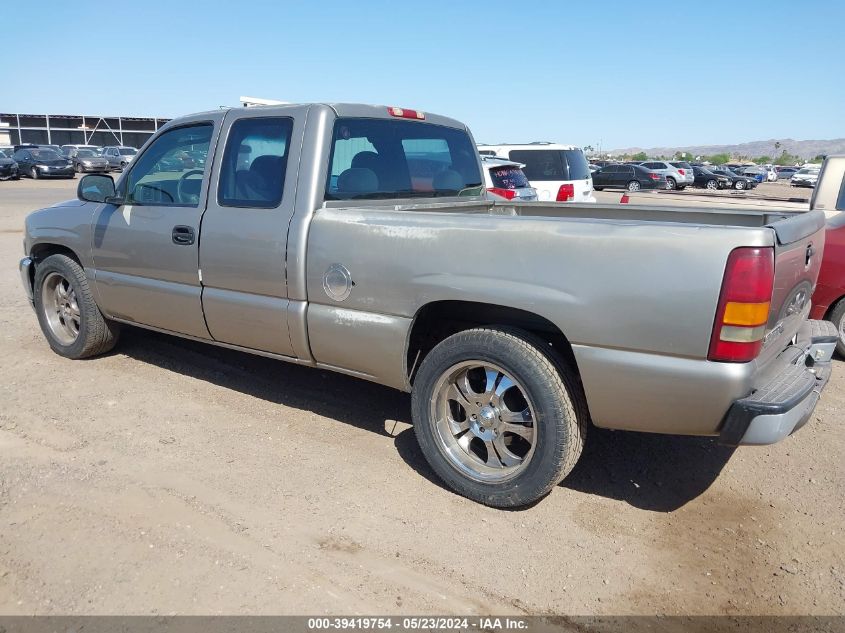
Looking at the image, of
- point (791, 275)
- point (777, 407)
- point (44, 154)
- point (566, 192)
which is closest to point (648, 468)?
point (777, 407)

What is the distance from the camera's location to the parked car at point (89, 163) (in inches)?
1313

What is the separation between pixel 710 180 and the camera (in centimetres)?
4159

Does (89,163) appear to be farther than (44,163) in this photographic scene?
Yes

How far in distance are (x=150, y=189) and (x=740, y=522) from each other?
412cm

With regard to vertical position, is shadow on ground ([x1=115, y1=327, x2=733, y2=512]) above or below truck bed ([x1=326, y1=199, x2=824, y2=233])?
below

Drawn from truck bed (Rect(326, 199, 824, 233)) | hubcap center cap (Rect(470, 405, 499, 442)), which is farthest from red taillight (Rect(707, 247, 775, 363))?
hubcap center cap (Rect(470, 405, 499, 442))

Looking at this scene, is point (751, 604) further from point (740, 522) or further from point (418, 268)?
point (418, 268)

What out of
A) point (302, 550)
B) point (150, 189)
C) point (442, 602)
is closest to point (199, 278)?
point (150, 189)

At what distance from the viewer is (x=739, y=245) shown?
2674mm

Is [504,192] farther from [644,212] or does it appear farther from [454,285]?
[454,285]

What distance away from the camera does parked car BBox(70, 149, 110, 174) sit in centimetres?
3334

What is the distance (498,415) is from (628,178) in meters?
33.7

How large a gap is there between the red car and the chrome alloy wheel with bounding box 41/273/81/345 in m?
6.04

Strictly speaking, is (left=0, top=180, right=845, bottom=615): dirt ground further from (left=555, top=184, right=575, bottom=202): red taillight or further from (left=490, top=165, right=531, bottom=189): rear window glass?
(left=555, top=184, right=575, bottom=202): red taillight
